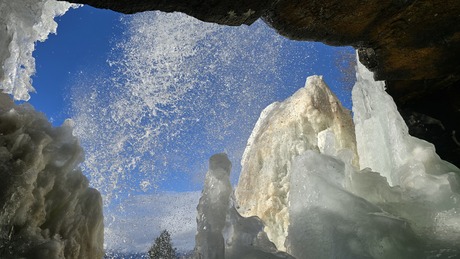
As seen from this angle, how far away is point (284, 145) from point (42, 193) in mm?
7990

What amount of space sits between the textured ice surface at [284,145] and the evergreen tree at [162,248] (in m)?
11.8

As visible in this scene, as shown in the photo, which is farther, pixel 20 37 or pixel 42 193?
pixel 20 37

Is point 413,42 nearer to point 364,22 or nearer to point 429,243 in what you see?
point 364,22

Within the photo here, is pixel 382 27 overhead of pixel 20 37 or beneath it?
beneath

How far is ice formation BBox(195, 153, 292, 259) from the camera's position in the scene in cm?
416

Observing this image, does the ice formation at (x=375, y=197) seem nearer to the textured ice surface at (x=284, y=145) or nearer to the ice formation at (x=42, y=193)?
the textured ice surface at (x=284, y=145)

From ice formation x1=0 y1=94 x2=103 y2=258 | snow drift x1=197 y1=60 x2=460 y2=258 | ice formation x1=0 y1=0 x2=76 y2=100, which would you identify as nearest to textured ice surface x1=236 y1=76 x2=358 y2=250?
snow drift x1=197 y1=60 x2=460 y2=258

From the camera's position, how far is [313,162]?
5477 millimetres

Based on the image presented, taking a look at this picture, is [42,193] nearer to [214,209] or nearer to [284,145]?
[214,209]

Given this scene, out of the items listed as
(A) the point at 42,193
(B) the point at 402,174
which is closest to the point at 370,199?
(B) the point at 402,174

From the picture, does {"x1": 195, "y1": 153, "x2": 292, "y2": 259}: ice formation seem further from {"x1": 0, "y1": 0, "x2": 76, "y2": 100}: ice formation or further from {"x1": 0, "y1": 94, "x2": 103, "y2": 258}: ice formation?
{"x1": 0, "y1": 0, "x2": 76, "y2": 100}: ice formation

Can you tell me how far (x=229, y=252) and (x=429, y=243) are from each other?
2102 mm

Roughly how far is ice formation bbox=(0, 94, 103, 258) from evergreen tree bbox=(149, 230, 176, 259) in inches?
712

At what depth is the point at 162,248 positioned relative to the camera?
70.4 ft
